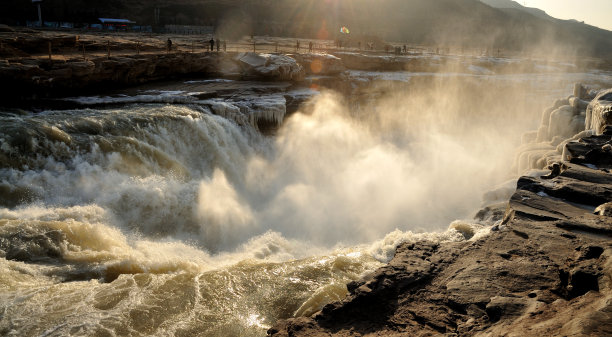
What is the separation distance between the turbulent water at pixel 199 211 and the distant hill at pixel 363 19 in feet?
90.9

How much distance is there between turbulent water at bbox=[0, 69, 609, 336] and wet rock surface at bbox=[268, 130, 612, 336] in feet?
4.45

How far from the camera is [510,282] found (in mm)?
4801

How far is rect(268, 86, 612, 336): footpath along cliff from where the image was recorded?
158 inches

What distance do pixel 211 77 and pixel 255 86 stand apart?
9.17 feet

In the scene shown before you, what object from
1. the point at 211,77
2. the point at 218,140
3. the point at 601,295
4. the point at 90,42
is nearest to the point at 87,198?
the point at 218,140

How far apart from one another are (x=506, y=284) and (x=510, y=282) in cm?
6

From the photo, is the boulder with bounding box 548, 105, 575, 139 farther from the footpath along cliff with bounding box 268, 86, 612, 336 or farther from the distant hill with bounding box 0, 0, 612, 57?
the distant hill with bounding box 0, 0, 612, 57

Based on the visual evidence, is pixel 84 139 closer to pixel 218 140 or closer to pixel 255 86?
pixel 218 140

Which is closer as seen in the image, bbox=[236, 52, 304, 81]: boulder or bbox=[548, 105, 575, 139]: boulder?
bbox=[548, 105, 575, 139]: boulder

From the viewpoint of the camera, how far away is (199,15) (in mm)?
48375

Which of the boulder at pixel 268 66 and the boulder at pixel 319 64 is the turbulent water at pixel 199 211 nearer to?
the boulder at pixel 268 66

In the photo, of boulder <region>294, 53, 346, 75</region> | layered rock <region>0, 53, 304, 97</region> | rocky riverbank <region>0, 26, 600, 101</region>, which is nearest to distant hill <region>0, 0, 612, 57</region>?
rocky riverbank <region>0, 26, 600, 101</region>

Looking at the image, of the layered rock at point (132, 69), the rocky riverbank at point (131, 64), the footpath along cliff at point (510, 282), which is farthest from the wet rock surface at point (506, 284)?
the rocky riverbank at point (131, 64)

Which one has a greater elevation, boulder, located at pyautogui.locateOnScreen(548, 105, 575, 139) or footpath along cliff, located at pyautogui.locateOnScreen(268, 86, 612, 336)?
boulder, located at pyautogui.locateOnScreen(548, 105, 575, 139)
